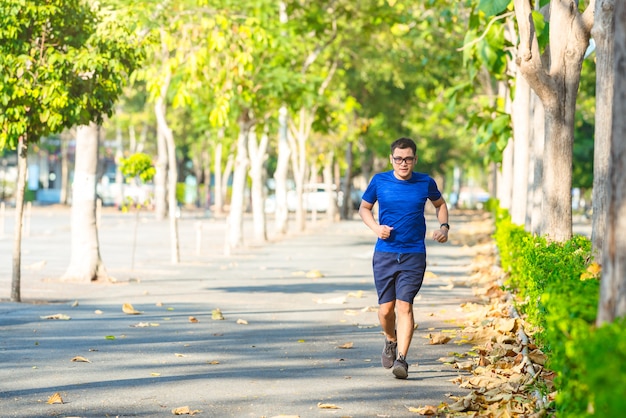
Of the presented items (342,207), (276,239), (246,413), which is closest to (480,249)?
(276,239)

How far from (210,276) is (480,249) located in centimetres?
1290

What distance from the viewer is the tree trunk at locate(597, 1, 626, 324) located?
578 centimetres

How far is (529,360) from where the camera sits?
393 inches

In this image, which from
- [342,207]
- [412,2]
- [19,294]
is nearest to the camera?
[19,294]

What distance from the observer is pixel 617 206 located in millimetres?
5805

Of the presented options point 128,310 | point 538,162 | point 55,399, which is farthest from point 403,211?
point 538,162

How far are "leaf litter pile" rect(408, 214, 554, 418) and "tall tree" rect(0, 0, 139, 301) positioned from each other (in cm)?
572

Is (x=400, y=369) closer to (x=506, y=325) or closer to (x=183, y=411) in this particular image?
(x=183, y=411)

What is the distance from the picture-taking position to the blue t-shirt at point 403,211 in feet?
32.6

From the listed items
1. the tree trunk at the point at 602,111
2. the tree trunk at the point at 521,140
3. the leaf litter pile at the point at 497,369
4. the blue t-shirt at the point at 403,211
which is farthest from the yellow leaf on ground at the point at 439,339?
the tree trunk at the point at 521,140

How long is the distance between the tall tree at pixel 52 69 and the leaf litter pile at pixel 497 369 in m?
5.72

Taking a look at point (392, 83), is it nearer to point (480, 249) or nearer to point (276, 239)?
point (276, 239)

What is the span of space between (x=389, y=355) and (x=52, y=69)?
298 inches

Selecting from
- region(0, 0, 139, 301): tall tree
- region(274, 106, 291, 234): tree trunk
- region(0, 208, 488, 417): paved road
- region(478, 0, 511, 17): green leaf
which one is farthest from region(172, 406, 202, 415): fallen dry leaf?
region(274, 106, 291, 234): tree trunk
